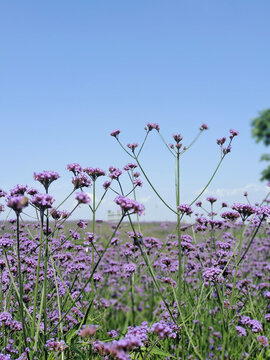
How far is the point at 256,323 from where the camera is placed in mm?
3471

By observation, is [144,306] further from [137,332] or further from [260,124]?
[260,124]

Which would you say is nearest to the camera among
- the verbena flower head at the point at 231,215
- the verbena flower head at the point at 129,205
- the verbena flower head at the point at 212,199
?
the verbena flower head at the point at 129,205

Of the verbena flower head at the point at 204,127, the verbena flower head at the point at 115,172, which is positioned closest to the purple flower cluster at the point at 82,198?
the verbena flower head at the point at 115,172

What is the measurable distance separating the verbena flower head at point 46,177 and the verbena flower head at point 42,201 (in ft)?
0.78

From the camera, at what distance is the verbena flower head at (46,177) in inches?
105

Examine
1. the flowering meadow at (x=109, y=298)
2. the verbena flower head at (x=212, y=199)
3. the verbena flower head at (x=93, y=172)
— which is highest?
the verbena flower head at (x=93, y=172)

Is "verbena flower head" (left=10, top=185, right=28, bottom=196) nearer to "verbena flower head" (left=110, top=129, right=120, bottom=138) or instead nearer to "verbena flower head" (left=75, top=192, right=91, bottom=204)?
"verbena flower head" (left=75, top=192, right=91, bottom=204)

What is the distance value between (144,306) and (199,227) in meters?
3.21

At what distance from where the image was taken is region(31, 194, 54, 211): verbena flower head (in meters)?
2.45

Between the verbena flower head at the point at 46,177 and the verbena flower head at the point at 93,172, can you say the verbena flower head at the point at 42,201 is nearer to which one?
the verbena flower head at the point at 46,177

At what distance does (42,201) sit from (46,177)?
1.00 feet

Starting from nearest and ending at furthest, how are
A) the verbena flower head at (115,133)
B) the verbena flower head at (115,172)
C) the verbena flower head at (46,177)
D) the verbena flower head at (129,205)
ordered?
the verbena flower head at (129,205)
the verbena flower head at (46,177)
the verbena flower head at (115,172)
the verbena flower head at (115,133)

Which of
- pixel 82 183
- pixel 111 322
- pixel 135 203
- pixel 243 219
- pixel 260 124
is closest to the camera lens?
pixel 135 203

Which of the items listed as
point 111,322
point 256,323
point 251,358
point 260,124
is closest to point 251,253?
point 111,322
